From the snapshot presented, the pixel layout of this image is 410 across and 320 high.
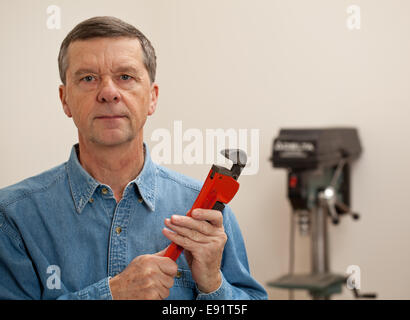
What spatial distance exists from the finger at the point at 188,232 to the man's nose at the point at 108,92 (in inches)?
7.7

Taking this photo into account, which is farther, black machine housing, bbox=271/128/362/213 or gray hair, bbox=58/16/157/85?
black machine housing, bbox=271/128/362/213

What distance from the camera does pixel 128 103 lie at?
2.57 ft

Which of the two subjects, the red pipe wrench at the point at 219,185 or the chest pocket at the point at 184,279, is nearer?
the red pipe wrench at the point at 219,185

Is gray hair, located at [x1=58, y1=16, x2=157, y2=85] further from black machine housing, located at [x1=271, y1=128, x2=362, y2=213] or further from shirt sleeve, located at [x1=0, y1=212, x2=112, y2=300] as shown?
black machine housing, located at [x1=271, y1=128, x2=362, y2=213]

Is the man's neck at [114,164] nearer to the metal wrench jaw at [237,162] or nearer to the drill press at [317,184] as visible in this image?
the metal wrench jaw at [237,162]

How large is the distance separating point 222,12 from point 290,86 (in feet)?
0.80

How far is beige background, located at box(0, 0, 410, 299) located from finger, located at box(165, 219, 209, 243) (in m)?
0.22

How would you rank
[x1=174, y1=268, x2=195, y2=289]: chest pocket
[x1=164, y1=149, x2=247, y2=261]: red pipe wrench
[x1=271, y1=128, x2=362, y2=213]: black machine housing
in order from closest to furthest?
[x1=164, y1=149, x2=247, y2=261]: red pipe wrench, [x1=174, y1=268, x2=195, y2=289]: chest pocket, [x1=271, y1=128, x2=362, y2=213]: black machine housing

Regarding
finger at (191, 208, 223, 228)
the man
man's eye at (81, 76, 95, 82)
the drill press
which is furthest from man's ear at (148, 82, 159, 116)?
the drill press

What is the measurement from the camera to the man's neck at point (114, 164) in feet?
2.73

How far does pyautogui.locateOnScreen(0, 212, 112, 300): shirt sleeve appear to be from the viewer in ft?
2.45

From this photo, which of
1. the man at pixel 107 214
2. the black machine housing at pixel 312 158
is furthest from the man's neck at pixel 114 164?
the black machine housing at pixel 312 158
